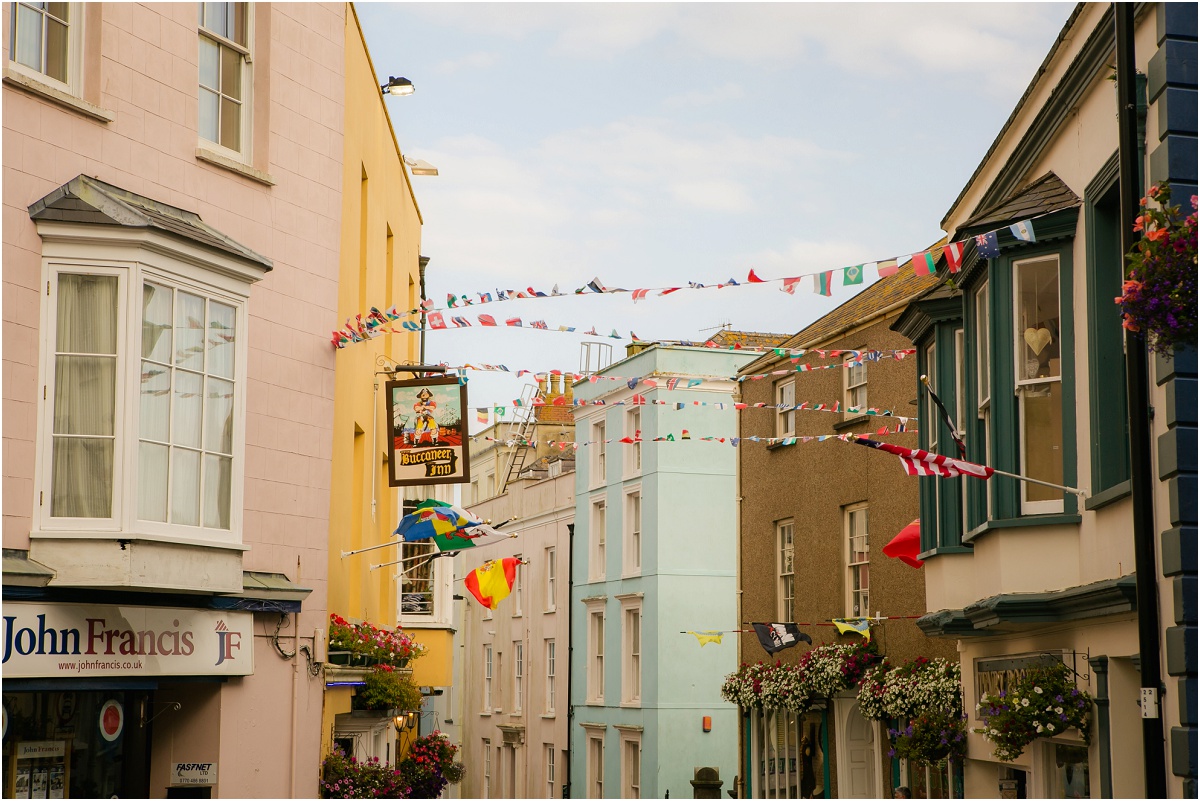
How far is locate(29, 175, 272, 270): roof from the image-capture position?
10.4m

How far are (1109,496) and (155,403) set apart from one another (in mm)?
6978

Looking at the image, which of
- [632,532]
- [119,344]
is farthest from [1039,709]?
[632,532]

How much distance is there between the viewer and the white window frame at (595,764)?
33094 mm

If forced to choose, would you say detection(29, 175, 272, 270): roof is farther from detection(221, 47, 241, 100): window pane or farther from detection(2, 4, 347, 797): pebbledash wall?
detection(221, 47, 241, 100): window pane

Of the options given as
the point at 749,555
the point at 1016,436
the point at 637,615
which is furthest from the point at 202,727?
the point at 637,615

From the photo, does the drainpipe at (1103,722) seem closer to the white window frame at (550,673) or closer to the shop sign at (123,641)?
the shop sign at (123,641)

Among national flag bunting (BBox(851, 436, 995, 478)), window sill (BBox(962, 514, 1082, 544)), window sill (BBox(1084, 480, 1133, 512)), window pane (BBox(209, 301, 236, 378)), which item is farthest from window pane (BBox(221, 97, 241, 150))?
window sill (BBox(1084, 480, 1133, 512))

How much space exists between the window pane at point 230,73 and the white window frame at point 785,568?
1347cm

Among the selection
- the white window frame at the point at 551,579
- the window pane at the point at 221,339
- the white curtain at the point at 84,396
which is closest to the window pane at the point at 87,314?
the white curtain at the point at 84,396

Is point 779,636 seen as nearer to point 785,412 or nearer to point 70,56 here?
point 785,412

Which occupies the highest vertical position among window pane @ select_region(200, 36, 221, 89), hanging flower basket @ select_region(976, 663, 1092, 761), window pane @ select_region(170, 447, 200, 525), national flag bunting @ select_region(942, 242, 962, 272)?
window pane @ select_region(200, 36, 221, 89)

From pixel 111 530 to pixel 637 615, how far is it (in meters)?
22.9

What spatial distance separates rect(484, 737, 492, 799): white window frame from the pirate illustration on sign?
27.0 metres

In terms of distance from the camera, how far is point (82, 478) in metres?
10.3
